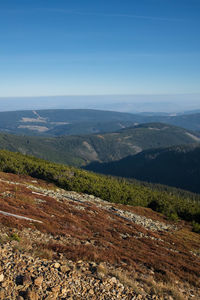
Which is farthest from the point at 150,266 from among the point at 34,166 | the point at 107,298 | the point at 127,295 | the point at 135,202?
the point at 34,166

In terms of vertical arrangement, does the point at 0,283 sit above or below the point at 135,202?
above

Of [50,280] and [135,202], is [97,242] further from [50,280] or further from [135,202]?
[135,202]

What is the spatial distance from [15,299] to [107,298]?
3947 millimetres

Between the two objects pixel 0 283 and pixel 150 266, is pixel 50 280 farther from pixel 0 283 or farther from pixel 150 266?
pixel 150 266

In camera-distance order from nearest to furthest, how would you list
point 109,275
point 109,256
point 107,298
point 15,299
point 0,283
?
point 15,299 < point 0,283 < point 107,298 < point 109,275 < point 109,256

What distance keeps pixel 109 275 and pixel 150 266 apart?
5.03 meters

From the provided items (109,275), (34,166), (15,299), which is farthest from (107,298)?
(34,166)

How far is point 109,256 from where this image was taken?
1445 centimetres

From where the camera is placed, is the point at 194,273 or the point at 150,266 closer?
the point at 150,266

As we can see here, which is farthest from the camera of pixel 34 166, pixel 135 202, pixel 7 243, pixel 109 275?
pixel 34 166

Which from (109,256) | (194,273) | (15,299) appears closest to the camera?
(15,299)

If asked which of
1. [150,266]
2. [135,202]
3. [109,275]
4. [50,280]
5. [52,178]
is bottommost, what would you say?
[135,202]

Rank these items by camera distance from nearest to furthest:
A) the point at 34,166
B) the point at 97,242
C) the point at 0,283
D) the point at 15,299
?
the point at 15,299 < the point at 0,283 < the point at 97,242 < the point at 34,166

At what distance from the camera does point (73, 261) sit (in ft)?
39.4
